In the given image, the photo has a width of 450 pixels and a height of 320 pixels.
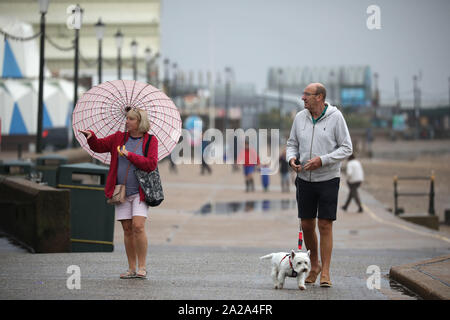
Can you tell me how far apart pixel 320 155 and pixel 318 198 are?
0.42 meters

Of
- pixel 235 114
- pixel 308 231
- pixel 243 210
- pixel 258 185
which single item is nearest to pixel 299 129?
pixel 308 231

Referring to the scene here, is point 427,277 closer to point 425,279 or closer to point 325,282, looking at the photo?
point 425,279

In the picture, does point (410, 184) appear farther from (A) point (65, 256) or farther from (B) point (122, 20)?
(B) point (122, 20)

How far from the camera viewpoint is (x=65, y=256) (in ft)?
35.7

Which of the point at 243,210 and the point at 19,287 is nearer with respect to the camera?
the point at 19,287

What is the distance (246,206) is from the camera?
24.8 metres

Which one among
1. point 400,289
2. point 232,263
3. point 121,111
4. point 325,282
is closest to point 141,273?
point 121,111

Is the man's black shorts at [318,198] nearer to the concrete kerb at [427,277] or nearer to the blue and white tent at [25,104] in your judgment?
the concrete kerb at [427,277]

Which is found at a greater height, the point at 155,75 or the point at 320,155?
the point at 155,75

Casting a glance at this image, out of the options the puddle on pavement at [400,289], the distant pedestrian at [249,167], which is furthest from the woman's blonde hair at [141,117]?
the distant pedestrian at [249,167]

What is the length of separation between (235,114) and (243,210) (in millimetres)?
141235

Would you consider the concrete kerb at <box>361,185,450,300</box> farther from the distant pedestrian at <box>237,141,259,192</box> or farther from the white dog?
the distant pedestrian at <box>237,141,259,192</box>
